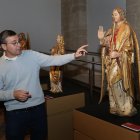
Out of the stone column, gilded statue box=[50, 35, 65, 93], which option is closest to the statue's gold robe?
gilded statue box=[50, 35, 65, 93]

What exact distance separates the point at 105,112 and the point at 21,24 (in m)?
4.05

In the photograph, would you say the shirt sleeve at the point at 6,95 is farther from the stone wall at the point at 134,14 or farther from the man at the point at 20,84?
the stone wall at the point at 134,14

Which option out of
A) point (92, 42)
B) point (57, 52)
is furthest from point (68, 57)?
point (92, 42)

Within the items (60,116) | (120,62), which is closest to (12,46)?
(120,62)

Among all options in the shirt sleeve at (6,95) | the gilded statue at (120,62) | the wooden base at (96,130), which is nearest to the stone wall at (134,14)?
the gilded statue at (120,62)

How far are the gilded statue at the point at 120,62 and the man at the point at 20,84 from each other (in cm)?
38

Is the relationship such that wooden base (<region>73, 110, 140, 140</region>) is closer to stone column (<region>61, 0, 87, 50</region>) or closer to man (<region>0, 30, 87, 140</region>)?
man (<region>0, 30, 87, 140</region>)

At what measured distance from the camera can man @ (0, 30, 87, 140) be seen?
2.44m

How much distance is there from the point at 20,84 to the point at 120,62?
1.00 m

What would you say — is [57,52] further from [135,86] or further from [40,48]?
[40,48]

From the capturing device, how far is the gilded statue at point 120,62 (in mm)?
2711

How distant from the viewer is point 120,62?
272cm

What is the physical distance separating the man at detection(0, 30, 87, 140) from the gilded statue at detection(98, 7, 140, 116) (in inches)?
15.1

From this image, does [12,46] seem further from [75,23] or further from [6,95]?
[75,23]
